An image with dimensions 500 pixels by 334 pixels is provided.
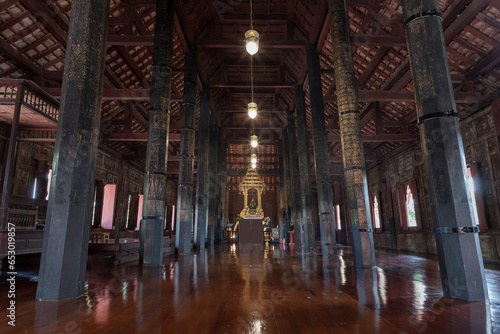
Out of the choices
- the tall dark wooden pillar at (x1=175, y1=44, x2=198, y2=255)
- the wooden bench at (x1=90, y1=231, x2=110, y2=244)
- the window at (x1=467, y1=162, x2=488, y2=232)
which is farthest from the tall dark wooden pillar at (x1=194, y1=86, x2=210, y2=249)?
the window at (x1=467, y1=162, x2=488, y2=232)

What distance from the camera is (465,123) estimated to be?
32.8ft

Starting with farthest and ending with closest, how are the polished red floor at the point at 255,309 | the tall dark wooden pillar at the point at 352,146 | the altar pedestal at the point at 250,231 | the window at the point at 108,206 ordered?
the window at the point at 108,206
the altar pedestal at the point at 250,231
the tall dark wooden pillar at the point at 352,146
the polished red floor at the point at 255,309

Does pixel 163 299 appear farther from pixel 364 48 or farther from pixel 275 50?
pixel 275 50

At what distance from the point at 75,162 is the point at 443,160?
4119 mm

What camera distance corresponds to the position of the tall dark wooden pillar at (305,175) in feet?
35.3

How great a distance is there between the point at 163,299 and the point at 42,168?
452 inches

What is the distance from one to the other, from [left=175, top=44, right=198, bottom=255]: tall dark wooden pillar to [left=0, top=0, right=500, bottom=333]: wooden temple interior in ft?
0.24

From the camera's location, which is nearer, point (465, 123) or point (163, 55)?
point (163, 55)

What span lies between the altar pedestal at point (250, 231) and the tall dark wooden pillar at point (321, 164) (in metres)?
5.51

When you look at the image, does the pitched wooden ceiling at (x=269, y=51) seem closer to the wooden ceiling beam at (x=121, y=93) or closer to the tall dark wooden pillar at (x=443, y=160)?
the wooden ceiling beam at (x=121, y=93)

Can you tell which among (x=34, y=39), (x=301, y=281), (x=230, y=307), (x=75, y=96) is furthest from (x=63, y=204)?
(x=34, y=39)

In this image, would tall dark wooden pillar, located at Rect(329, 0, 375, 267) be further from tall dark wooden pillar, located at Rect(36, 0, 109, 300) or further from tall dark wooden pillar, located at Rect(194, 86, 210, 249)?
tall dark wooden pillar, located at Rect(194, 86, 210, 249)

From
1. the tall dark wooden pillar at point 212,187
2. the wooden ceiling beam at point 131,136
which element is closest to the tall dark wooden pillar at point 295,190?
the tall dark wooden pillar at point 212,187

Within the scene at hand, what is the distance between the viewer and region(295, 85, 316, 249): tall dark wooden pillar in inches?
424
